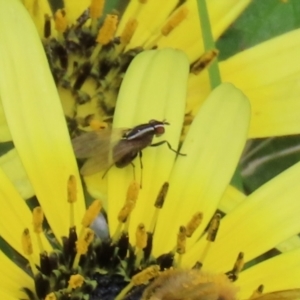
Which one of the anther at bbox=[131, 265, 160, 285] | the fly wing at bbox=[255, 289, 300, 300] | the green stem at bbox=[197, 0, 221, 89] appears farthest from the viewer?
the green stem at bbox=[197, 0, 221, 89]

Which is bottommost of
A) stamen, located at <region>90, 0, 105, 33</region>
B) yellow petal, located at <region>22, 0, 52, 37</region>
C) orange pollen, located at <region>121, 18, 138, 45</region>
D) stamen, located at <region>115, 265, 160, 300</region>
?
stamen, located at <region>115, 265, 160, 300</region>

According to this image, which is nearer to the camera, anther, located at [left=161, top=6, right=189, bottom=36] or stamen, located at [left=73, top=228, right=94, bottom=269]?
stamen, located at [left=73, top=228, right=94, bottom=269]

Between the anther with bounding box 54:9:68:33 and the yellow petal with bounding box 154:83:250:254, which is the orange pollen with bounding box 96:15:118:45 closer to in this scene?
the anther with bounding box 54:9:68:33

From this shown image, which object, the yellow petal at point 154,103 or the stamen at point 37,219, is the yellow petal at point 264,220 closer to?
the yellow petal at point 154,103

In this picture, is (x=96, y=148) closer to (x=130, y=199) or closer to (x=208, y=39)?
(x=130, y=199)

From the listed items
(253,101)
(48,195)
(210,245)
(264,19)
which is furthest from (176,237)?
(264,19)

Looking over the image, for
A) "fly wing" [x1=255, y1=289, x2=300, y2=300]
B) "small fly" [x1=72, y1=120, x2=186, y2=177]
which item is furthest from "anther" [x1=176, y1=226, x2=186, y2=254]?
"fly wing" [x1=255, y1=289, x2=300, y2=300]

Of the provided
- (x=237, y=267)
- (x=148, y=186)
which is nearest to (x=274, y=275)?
(x=237, y=267)
